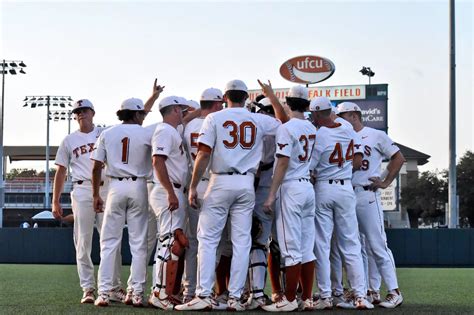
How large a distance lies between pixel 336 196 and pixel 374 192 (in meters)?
0.90

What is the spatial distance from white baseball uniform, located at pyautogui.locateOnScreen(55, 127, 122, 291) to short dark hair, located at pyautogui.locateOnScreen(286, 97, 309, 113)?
2378 millimetres

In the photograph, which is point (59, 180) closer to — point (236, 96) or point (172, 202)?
point (172, 202)

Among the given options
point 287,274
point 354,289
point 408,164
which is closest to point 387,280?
point 354,289

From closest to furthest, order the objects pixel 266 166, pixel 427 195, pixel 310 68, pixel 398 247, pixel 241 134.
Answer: pixel 241 134 < pixel 266 166 < pixel 398 247 < pixel 310 68 < pixel 427 195

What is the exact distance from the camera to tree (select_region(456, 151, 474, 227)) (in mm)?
69250

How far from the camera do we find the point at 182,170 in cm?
878

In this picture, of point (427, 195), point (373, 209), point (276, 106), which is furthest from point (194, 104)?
point (427, 195)

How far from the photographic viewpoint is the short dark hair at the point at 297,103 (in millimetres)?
8539

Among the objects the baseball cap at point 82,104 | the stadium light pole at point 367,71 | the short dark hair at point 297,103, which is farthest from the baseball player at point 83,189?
the stadium light pole at point 367,71

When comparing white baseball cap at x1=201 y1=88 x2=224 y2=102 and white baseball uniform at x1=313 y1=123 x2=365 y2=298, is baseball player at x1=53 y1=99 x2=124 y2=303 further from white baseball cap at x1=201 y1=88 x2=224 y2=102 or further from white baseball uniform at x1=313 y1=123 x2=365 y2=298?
white baseball uniform at x1=313 y1=123 x2=365 y2=298

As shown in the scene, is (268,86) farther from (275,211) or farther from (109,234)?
(109,234)

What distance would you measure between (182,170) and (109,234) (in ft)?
3.41

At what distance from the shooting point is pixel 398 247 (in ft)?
76.2

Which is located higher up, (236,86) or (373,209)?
(236,86)
